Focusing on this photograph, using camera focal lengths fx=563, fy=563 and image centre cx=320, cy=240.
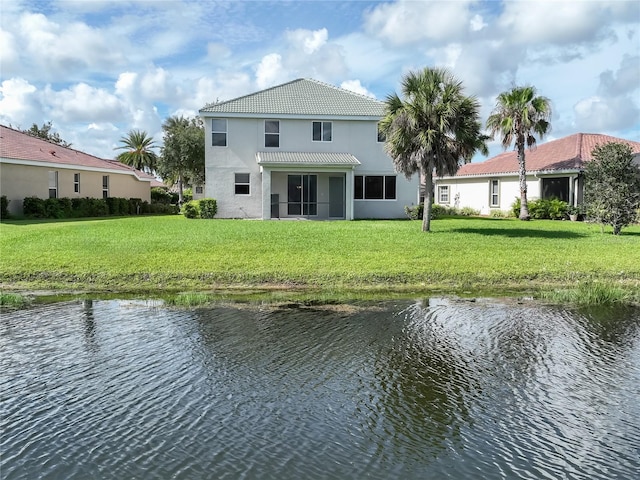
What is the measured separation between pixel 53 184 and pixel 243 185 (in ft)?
35.8

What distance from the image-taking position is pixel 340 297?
Result: 13.2m

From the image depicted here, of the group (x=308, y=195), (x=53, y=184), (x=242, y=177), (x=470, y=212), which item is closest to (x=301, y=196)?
(x=308, y=195)

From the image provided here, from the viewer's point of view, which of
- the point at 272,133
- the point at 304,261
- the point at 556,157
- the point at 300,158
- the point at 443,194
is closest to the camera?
the point at 304,261

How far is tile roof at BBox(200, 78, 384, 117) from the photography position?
1181 inches

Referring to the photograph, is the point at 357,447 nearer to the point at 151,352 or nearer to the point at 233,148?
the point at 151,352

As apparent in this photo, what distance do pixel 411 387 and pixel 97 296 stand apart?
871cm

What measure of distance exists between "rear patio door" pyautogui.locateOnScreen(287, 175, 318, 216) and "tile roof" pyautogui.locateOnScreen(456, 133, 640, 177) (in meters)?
13.3

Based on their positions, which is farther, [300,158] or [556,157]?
[556,157]

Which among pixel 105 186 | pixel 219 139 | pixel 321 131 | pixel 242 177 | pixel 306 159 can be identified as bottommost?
pixel 105 186

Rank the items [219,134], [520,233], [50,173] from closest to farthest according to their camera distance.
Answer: [520,233] < [219,134] < [50,173]

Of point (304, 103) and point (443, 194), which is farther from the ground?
point (304, 103)

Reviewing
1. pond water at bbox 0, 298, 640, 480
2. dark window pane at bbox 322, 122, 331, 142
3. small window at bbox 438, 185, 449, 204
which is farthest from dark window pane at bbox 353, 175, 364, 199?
pond water at bbox 0, 298, 640, 480

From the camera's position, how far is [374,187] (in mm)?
31156

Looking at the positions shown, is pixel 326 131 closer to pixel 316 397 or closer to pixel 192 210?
pixel 192 210
